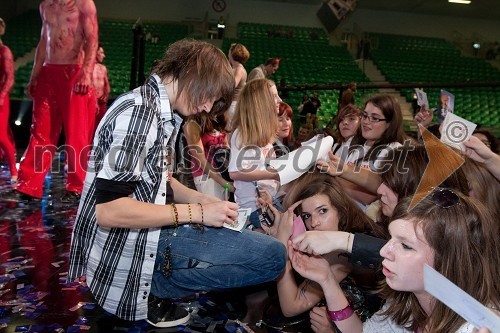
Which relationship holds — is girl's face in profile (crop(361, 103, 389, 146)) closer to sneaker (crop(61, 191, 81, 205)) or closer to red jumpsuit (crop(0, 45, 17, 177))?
sneaker (crop(61, 191, 81, 205))

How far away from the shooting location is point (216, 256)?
211 centimetres

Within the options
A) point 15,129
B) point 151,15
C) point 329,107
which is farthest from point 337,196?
point 151,15

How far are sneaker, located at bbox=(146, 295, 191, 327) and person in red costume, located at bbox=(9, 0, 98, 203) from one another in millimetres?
2663

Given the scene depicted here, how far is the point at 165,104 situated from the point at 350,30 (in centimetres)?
1785

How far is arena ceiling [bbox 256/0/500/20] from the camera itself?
1786cm

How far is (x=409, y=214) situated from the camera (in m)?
1.45

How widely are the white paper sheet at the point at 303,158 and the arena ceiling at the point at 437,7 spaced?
54.6ft

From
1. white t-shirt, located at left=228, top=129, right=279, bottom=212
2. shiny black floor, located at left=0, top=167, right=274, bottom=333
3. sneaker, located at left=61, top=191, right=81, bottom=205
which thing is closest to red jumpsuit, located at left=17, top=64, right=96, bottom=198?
sneaker, located at left=61, top=191, right=81, bottom=205

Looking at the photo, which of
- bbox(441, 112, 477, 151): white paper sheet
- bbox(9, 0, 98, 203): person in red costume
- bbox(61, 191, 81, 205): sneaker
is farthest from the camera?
bbox(61, 191, 81, 205): sneaker

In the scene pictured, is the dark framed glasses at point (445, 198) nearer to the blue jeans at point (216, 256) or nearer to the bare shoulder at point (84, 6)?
the blue jeans at point (216, 256)

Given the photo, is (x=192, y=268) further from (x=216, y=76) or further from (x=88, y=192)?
(x=216, y=76)

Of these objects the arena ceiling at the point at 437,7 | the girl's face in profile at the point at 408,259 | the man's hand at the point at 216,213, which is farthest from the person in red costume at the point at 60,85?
the arena ceiling at the point at 437,7

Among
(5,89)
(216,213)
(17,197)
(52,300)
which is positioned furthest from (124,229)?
(5,89)

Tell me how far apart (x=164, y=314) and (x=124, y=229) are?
0.49m
